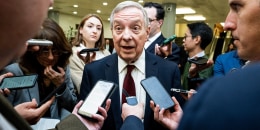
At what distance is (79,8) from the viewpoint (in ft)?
54.3

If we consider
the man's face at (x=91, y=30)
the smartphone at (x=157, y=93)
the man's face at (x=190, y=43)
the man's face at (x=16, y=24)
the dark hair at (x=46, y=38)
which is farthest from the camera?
the man's face at (x=190, y=43)

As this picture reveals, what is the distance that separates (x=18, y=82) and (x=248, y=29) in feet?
3.93

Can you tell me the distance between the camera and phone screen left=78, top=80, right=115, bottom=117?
1448 millimetres

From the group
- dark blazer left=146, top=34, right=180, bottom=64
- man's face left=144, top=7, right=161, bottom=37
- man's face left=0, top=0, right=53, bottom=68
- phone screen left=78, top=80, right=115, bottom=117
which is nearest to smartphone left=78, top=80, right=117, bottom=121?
phone screen left=78, top=80, right=115, bottom=117

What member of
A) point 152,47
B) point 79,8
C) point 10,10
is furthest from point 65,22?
point 10,10

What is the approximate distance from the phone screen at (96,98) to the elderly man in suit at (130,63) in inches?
10.5

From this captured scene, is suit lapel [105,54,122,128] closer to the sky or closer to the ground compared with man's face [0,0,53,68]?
closer to the ground

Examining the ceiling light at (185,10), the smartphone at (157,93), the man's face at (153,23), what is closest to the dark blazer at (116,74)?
the smartphone at (157,93)

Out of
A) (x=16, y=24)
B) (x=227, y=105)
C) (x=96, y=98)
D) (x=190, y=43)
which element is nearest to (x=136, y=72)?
(x=96, y=98)

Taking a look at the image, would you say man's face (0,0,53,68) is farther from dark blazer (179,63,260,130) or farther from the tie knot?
the tie knot

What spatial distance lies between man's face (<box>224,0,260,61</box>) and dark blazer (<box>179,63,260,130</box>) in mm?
1091

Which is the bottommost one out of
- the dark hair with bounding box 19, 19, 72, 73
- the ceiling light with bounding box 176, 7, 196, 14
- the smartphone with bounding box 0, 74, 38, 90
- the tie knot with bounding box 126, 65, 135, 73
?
the smartphone with bounding box 0, 74, 38, 90

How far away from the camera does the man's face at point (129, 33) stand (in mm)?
1925

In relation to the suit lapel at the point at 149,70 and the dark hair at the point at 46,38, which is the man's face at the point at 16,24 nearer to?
the suit lapel at the point at 149,70
